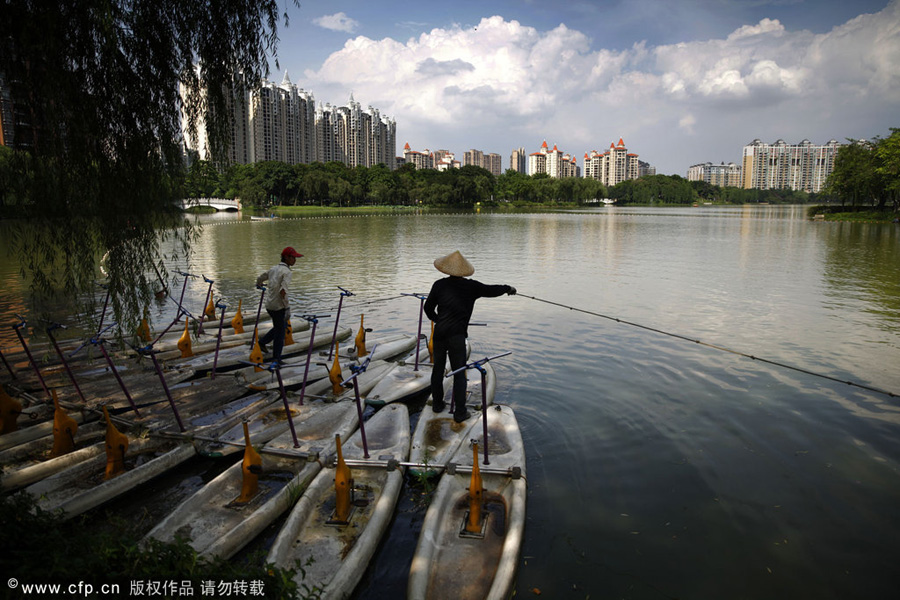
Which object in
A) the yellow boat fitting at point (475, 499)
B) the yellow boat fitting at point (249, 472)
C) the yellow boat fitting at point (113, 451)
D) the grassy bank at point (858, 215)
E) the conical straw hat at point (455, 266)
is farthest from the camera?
the grassy bank at point (858, 215)

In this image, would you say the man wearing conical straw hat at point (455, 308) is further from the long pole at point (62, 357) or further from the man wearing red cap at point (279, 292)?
the long pole at point (62, 357)

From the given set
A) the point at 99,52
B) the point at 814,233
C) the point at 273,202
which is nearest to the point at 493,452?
the point at 99,52

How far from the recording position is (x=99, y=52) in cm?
586

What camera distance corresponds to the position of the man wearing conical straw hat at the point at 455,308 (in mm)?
7105

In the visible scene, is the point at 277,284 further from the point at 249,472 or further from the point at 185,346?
the point at 249,472

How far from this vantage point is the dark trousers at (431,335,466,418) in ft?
23.6

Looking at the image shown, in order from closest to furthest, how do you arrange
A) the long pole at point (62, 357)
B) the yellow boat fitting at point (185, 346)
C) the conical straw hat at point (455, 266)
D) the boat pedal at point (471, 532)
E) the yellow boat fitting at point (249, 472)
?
the boat pedal at point (471, 532), the yellow boat fitting at point (249, 472), the conical straw hat at point (455, 266), the long pole at point (62, 357), the yellow boat fitting at point (185, 346)

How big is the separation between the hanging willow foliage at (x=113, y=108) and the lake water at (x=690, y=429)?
5.12 meters

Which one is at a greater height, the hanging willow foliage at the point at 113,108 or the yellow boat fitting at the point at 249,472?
the hanging willow foliage at the point at 113,108

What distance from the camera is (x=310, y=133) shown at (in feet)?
502

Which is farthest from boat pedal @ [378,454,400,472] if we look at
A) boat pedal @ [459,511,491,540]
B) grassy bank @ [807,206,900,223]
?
grassy bank @ [807,206,900,223]

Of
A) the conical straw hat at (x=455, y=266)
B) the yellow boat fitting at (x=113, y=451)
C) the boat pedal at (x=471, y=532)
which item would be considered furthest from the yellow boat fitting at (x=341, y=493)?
the conical straw hat at (x=455, y=266)

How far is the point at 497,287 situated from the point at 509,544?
3.60 m

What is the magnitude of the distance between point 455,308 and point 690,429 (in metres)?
4.22
